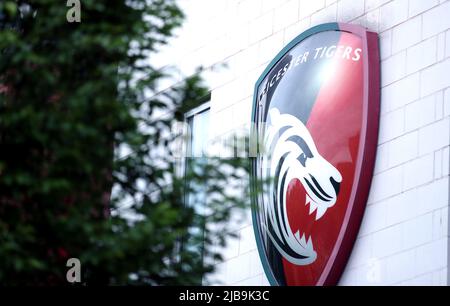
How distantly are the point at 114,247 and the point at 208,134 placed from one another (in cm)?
621

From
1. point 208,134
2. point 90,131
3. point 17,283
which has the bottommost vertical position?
point 17,283

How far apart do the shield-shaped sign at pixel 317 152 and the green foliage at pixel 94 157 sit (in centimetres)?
239

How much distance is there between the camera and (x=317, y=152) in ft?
32.2

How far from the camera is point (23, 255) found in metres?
6.05

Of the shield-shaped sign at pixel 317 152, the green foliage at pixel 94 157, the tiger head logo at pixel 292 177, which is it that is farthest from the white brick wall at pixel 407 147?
the green foliage at pixel 94 157

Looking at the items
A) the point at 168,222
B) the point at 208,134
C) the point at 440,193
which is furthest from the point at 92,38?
the point at 208,134

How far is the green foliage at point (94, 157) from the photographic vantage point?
6074mm

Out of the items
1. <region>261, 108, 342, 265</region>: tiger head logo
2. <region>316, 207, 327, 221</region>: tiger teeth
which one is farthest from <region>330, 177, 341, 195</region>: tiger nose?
<region>316, 207, 327, 221</region>: tiger teeth

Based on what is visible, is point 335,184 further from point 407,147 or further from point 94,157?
point 94,157

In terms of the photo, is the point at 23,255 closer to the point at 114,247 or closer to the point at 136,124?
the point at 114,247

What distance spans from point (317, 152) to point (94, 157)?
3.86m

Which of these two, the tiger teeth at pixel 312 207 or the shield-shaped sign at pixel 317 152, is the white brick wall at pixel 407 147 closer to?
the shield-shaped sign at pixel 317 152

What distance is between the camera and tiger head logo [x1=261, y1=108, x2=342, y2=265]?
31.8 ft

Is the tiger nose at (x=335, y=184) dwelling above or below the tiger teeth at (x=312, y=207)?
above
